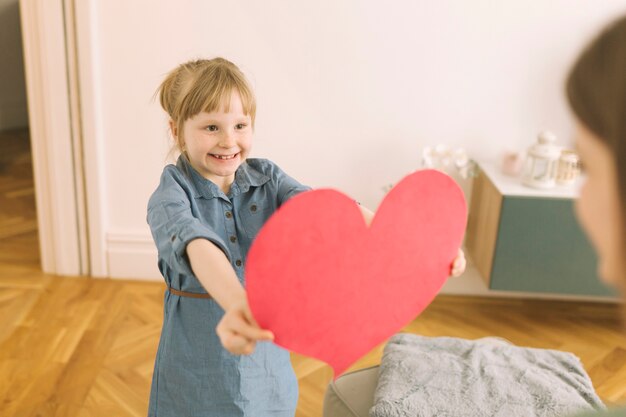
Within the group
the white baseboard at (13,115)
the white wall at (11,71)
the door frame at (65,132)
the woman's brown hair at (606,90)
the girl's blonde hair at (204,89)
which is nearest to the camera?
the woman's brown hair at (606,90)

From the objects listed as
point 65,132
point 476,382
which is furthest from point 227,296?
point 65,132

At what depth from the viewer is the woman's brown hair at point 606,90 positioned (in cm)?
59

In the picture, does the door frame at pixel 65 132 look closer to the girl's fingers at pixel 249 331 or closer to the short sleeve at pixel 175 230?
the short sleeve at pixel 175 230

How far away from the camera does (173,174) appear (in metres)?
1.26

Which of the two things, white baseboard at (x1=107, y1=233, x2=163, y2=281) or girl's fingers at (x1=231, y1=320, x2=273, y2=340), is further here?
white baseboard at (x1=107, y1=233, x2=163, y2=281)

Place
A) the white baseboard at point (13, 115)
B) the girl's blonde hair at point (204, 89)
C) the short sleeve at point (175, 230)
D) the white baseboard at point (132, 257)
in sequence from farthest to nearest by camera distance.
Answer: the white baseboard at point (13, 115) < the white baseboard at point (132, 257) < the girl's blonde hair at point (204, 89) < the short sleeve at point (175, 230)

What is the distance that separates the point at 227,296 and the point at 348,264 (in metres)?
0.17

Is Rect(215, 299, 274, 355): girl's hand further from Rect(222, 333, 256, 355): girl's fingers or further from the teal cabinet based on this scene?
the teal cabinet

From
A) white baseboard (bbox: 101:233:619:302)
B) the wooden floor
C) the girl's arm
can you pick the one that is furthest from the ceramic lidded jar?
the girl's arm

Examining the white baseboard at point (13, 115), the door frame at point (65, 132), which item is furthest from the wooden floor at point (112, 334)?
the white baseboard at point (13, 115)

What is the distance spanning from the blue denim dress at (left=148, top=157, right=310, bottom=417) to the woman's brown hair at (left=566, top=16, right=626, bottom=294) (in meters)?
0.77

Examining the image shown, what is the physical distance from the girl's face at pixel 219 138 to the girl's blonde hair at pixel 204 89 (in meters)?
0.01

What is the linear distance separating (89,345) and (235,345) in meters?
1.57

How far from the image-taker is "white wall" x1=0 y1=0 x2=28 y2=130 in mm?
4145
